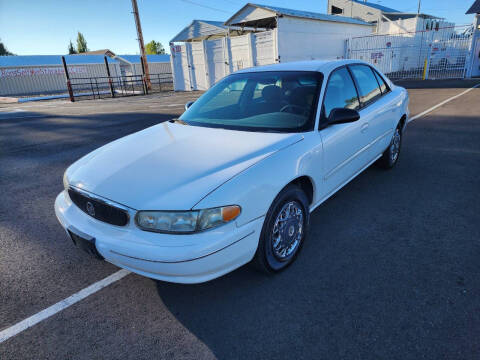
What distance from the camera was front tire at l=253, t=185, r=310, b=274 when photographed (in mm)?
2379

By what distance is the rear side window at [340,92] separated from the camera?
313 cm

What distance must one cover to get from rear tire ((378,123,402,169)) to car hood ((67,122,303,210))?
2.49 m

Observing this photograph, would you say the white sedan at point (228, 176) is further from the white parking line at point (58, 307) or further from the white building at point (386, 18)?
the white building at point (386, 18)

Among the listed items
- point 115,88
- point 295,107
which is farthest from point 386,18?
point 295,107

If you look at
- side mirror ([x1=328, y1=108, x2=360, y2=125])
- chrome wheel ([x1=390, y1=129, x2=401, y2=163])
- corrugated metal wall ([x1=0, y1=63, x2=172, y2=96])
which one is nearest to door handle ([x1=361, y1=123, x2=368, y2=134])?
side mirror ([x1=328, y1=108, x2=360, y2=125])

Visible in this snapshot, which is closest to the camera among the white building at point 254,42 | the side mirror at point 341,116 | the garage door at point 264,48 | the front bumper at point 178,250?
Answer: the front bumper at point 178,250

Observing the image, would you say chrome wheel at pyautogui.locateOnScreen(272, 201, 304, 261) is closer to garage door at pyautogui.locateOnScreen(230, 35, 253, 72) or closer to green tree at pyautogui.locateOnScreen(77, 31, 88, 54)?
Result: garage door at pyautogui.locateOnScreen(230, 35, 253, 72)

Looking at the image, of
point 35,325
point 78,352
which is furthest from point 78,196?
point 78,352

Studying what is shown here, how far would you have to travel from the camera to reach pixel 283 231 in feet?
8.48

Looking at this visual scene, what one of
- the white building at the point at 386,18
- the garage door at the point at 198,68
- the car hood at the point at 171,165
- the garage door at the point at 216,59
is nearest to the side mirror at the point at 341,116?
the car hood at the point at 171,165

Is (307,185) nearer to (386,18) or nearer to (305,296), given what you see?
(305,296)

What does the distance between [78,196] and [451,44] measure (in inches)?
1069

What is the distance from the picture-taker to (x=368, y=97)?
3.88m

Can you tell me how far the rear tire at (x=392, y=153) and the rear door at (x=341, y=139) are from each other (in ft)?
3.42
